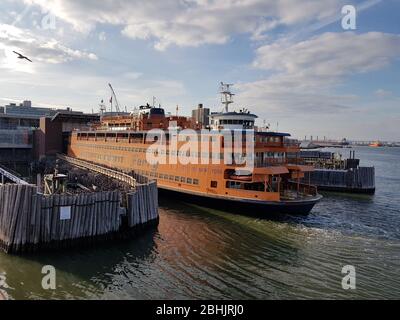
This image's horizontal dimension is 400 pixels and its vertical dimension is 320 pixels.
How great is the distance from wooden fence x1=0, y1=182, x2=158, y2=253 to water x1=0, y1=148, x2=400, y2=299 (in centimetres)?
84

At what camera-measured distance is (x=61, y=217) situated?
19.7 meters

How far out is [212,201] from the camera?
3180 cm

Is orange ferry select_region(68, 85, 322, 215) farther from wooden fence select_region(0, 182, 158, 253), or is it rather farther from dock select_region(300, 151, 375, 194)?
dock select_region(300, 151, 375, 194)

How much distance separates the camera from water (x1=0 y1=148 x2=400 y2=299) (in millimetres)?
15802

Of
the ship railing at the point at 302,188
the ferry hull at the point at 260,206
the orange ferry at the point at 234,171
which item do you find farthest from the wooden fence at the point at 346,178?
the ferry hull at the point at 260,206

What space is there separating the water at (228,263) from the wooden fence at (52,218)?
33.0 inches

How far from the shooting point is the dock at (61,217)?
61.6 feet

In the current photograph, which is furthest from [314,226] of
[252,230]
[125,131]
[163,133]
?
[125,131]

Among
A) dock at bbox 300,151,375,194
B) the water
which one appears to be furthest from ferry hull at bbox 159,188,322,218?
dock at bbox 300,151,375,194

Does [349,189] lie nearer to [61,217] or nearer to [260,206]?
[260,206]

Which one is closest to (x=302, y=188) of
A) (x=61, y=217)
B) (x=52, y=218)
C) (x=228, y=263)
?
(x=228, y=263)

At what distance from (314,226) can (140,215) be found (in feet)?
44.9

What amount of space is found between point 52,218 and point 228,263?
10.1 m

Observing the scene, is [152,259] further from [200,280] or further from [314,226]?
[314,226]
